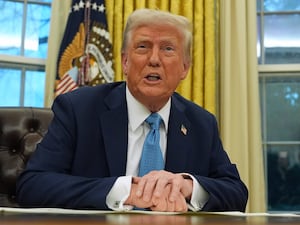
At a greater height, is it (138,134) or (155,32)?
(155,32)

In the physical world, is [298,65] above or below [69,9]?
below

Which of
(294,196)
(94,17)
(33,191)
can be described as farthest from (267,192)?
(33,191)

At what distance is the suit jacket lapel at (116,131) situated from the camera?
A: 1634 mm

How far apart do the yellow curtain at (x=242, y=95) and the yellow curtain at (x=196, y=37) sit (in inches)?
3.4

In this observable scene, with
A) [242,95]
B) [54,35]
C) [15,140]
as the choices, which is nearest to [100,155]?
[15,140]

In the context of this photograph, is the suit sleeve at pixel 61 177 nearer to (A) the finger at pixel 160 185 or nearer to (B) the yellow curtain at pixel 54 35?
(A) the finger at pixel 160 185

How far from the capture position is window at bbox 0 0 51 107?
3684mm

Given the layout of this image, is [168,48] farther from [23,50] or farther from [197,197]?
[23,50]

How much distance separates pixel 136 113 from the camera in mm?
1759

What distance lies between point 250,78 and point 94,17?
Answer: 115 centimetres

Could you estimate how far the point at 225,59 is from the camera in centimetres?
345

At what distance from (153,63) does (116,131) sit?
10.6 inches

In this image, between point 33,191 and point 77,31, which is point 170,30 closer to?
point 33,191

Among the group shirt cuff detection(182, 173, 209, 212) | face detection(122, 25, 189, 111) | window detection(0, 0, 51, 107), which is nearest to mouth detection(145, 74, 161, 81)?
face detection(122, 25, 189, 111)
